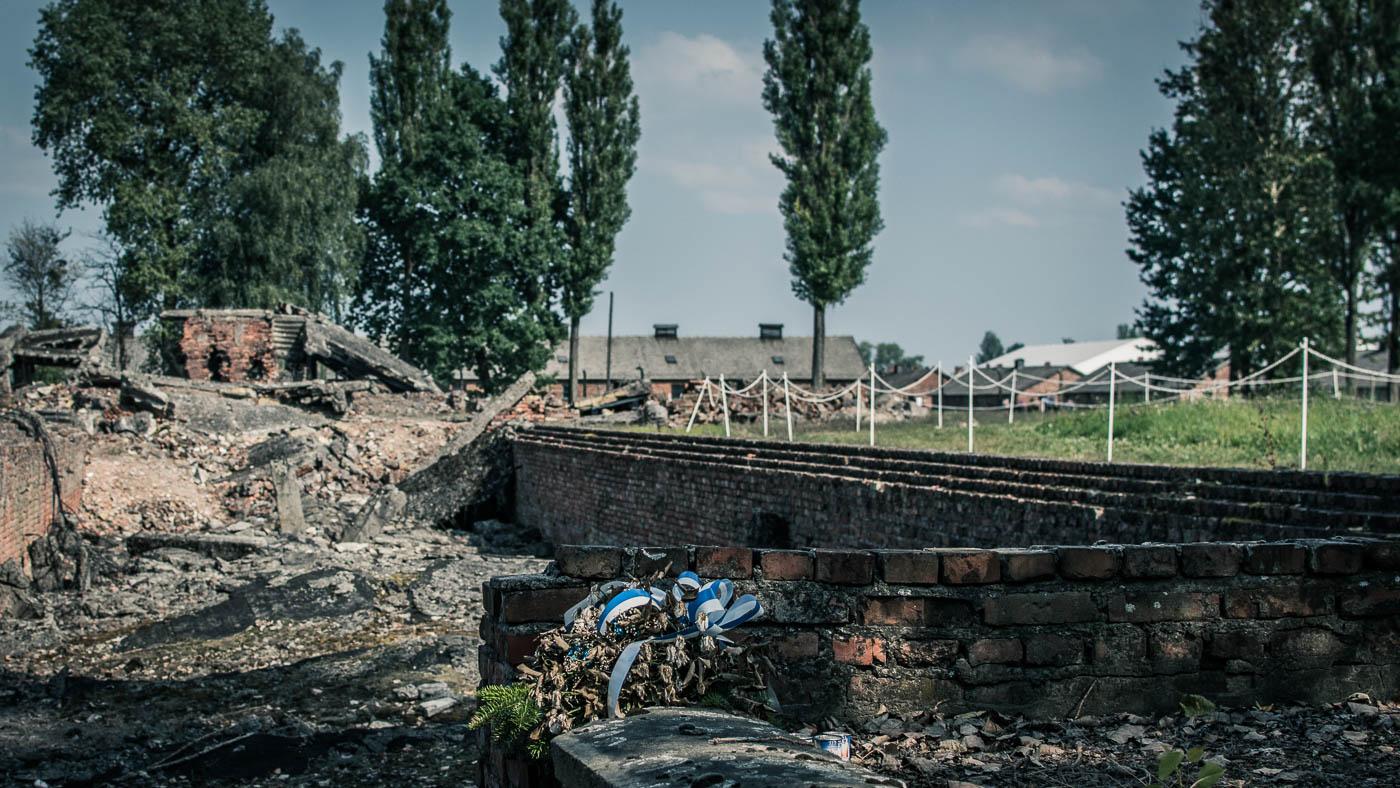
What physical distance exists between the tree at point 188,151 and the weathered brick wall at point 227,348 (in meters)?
4.38

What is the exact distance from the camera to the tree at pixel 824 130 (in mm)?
29625

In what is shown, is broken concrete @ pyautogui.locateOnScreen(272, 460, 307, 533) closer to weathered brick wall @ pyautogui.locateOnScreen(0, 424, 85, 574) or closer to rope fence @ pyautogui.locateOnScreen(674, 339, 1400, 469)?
weathered brick wall @ pyautogui.locateOnScreen(0, 424, 85, 574)

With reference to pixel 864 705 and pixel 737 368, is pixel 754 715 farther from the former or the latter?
pixel 737 368

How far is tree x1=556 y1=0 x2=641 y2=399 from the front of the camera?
3344 centimetres

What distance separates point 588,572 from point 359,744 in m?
4.87

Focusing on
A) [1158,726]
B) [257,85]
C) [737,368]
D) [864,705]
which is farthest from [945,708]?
[737,368]

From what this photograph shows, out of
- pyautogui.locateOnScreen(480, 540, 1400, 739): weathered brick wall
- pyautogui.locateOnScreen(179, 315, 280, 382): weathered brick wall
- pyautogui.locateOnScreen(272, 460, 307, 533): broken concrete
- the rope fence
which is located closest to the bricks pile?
pyautogui.locateOnScreen(480, 540, 1400, 739): weathered brick wall

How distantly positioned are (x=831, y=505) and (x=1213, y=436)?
472 centimetres

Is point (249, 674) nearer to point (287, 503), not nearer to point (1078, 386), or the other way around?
point (287, 503)

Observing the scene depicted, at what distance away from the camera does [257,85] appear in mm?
33844

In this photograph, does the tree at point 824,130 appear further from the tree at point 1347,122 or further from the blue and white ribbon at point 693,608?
the blue and white ribbon at point 693,608

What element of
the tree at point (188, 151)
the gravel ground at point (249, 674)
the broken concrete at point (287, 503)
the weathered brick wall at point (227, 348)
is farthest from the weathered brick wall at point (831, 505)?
the tree at point (188, 151)

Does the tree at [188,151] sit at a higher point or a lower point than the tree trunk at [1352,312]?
higher

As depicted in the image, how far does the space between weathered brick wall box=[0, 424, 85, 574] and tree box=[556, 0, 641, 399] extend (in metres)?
19.8
